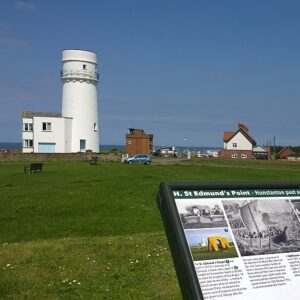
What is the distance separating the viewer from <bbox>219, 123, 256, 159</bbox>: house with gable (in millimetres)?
95681

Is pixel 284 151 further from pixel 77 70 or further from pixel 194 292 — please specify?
pixel 194 292

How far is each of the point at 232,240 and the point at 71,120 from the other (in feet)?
228

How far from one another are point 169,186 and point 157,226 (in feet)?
31.4

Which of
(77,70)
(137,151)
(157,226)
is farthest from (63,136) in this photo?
(157,226)

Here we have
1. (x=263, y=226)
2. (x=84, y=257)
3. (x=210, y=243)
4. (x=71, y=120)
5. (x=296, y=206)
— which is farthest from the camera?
(x=71, y=120)

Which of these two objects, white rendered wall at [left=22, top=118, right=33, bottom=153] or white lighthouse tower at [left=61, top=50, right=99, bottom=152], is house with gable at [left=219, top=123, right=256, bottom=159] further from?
white rendered wall at [left=22, top=118, right=33, bottom=153]

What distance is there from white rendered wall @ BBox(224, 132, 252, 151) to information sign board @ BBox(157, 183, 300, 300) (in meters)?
93.5

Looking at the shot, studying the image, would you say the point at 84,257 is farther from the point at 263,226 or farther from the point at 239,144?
the point at 239,144

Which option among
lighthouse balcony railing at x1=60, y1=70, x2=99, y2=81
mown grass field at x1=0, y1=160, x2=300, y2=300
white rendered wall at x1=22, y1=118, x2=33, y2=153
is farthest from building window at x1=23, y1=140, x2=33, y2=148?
mown grass field at x1=0, y1=160, x2=300, y2=300

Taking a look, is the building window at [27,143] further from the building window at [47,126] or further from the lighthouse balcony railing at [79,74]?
the lighthouse balcony railing at [79,74]

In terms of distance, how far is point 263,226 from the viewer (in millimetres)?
3967

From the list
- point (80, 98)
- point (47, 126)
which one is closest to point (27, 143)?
point (47, 126)

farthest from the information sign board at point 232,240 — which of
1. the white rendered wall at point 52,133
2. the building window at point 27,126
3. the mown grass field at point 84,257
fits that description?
the building window at point 27,126

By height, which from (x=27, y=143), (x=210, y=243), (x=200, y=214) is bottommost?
(x=210, y=243)
